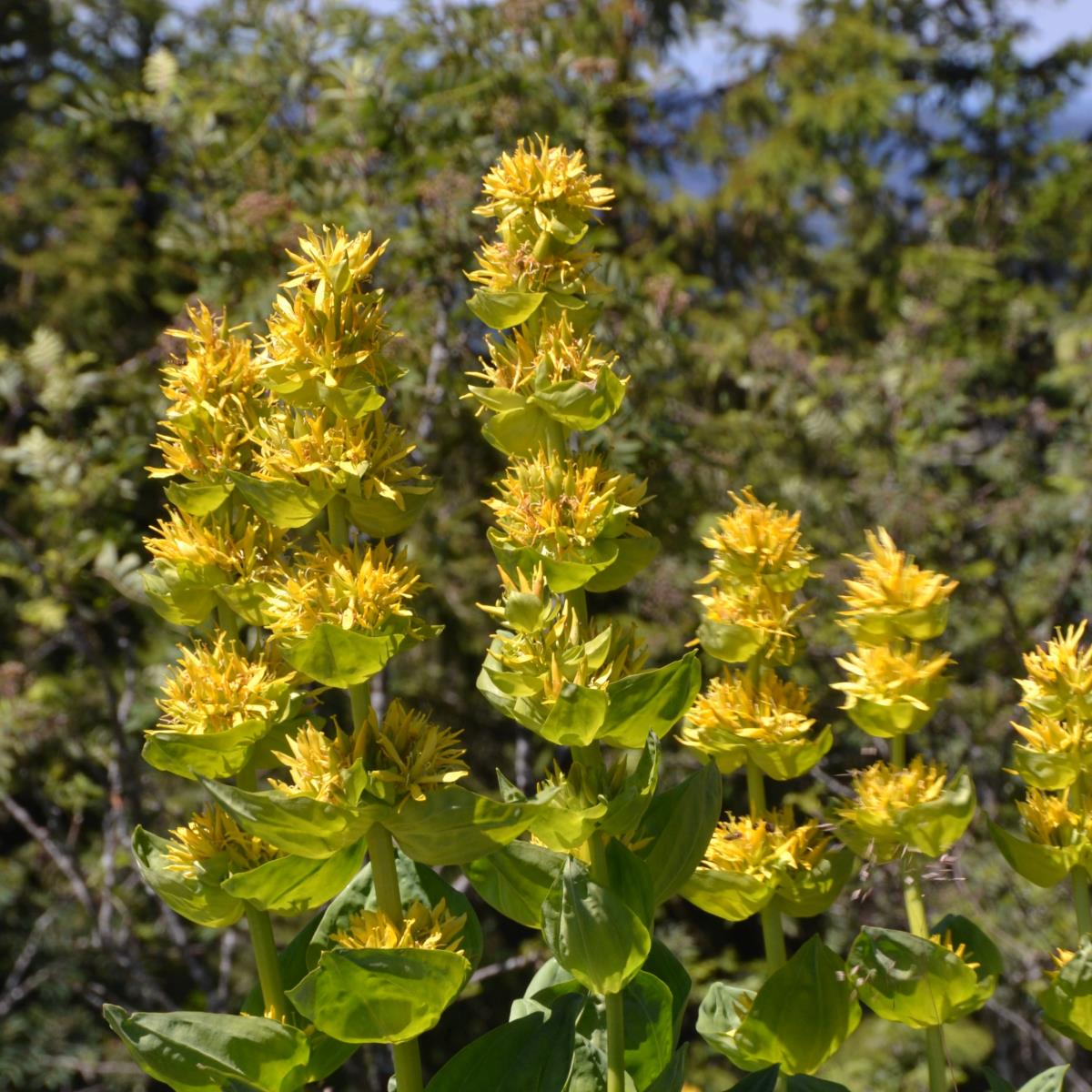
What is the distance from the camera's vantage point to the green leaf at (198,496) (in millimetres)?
1146

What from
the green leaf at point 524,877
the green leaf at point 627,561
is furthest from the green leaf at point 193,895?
Answer: the green leaf at point 627,561

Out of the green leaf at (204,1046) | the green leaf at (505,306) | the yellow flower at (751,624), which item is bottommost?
the green leaf at (204,1046)

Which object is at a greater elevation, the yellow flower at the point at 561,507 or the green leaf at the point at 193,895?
the yellow flower at the point at 561,507

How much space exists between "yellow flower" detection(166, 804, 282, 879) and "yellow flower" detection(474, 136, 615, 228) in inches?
24.4

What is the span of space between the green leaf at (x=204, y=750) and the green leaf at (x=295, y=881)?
0.33ft

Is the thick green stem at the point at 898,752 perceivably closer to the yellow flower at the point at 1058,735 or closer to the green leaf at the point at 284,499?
the yellow flower at the point at 1058,735

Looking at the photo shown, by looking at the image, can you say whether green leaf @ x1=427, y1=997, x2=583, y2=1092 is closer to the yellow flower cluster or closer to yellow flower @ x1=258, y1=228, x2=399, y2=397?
the yellow flower cluster

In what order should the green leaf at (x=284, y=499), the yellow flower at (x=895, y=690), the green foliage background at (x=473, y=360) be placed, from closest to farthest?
the green leaf at (x=284, y=499), the yellow flower at (x=895, y=690), the green foliage background at (x=473, y=360)

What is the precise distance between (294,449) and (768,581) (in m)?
0.46

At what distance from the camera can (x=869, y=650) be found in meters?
1.22

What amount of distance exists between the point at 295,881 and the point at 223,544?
32 centimetres

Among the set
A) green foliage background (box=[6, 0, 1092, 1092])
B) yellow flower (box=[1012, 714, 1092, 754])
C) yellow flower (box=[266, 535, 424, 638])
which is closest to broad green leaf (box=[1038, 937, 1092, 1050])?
yellow flower (box=[1012, 714, 1092, 754])

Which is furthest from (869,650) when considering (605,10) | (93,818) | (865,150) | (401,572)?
(865,150)

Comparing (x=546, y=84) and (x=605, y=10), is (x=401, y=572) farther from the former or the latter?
(x=605, y=10)
